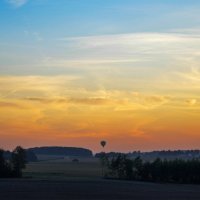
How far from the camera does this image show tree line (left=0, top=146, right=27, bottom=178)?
2894 inches

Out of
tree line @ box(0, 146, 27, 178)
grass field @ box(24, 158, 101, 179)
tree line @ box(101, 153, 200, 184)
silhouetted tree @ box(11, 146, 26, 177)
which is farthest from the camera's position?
grass field @ box(24, 158, 101, 179)

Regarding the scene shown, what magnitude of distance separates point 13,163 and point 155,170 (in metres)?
16.8

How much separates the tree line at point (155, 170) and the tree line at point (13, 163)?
9997 millimetres

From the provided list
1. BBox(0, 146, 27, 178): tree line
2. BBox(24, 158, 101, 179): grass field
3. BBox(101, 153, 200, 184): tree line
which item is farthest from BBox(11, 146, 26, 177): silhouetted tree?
BBox(101, 153, 200, 184): tree line

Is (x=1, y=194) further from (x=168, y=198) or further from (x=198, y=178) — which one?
(x=198, y=178)

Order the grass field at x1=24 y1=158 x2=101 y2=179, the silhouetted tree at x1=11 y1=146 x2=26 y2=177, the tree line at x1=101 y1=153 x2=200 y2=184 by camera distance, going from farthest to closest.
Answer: the grass field at x1=24 y1=158 x2=101 y2=179
the silhouetted tree at x1=11 y1=146 x2=26 y2=177
the tree line at x1=101 y1=153 x2=200 y2=184

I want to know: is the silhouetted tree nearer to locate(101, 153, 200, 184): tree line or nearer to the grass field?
the grass field

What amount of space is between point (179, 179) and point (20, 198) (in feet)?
105

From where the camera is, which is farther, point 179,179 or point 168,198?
point 179,179

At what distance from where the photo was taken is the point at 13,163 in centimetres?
7612

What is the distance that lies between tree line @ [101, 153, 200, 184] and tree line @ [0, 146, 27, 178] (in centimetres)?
1000

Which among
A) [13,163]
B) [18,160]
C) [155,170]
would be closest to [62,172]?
[18,160]

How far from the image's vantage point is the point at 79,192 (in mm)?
46500

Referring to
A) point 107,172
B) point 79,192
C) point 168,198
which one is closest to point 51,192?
point 79,192
